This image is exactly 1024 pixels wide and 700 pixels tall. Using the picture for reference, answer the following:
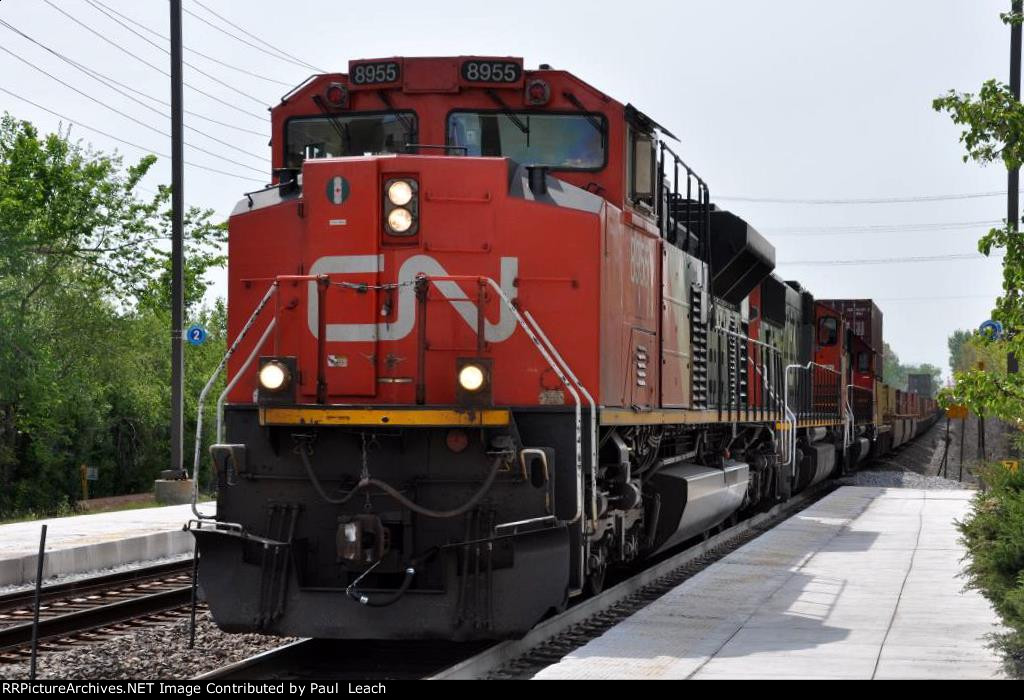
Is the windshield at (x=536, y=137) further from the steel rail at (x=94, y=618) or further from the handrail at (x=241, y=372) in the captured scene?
the steel rail at (x=94, y=618)

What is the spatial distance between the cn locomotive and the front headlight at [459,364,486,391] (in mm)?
14

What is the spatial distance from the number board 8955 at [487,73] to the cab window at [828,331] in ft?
67.8

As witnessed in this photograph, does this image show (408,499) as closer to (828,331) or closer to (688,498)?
(688,498)

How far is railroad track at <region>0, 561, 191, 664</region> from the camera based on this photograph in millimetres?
9469

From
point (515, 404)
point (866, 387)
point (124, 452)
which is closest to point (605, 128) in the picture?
point (515, 404)

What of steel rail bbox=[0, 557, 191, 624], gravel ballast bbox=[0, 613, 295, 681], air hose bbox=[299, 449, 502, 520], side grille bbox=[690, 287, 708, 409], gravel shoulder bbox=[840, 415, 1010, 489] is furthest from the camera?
gravel shoulder bbox=[840, 415, 1010, 489]

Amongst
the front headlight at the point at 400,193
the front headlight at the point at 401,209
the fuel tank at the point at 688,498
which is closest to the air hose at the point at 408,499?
the front headlight at the point at 401,209

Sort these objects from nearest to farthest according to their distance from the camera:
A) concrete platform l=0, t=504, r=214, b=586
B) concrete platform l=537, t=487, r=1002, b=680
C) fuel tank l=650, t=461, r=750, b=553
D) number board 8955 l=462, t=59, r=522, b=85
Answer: concrete platform l=537, t=487, r=1002, b=680 → number board 8955 l=462, t=59, r=522, b=85 → fuel tank l=650, t=461, r=750, b=553 → concrete platform l=0, t=504, r=214, b=586

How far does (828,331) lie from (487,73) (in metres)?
21.0

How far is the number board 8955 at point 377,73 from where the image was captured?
9.09 metres

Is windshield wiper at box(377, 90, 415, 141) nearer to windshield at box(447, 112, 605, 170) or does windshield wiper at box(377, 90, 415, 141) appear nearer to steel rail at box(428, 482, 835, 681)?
windshield at box(447, 112, 605, 170)

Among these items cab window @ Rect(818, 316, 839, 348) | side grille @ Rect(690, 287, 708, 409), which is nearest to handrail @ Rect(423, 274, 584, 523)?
side grille @ Rect(690, 287, 708, 409)
